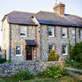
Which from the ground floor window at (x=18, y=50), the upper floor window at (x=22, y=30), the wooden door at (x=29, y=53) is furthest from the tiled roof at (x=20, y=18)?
the wooden door at (x=29, y=53)

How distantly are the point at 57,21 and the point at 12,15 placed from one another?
7123 mm

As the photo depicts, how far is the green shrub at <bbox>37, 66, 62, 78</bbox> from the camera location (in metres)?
9.66

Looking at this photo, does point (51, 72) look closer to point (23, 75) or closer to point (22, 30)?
point (23, 75)

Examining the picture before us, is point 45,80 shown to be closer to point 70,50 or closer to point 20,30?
point 20,30

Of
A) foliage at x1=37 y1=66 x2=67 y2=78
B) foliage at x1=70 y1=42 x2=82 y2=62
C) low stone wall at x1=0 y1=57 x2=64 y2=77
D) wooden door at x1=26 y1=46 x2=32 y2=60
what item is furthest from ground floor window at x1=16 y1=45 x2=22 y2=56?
foliage at x1=37 y1=66 x2=67 y2=78

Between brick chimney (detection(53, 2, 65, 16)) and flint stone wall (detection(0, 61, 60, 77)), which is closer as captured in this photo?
flint stone wall (detection(0, 61, 60, 77))

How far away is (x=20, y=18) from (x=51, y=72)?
1243 cm

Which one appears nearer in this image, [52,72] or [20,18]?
[52,72]

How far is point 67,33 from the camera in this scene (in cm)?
2103

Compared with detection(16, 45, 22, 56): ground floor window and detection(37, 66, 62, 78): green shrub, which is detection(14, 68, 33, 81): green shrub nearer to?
detection(37, 66, 62, 78): green shrub

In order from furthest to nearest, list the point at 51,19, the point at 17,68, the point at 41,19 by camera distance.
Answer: the point at 51,19
the point at 41,19
the point at 17,68

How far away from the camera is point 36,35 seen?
64.4 feet

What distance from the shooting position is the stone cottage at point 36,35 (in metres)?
18.3

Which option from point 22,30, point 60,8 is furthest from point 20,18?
point 60,8
